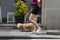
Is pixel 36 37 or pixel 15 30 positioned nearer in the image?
pixel 36 37

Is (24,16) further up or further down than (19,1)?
further down

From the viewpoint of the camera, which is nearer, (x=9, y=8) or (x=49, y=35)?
(x=49, y=35)

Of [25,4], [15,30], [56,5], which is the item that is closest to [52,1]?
[56,5]

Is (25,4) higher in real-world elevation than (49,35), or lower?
higher

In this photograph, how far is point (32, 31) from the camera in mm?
11359

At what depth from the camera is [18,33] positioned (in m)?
11.0

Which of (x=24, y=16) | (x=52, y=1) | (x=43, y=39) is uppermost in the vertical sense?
(x=52, y=1)

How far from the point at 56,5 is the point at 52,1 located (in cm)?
30

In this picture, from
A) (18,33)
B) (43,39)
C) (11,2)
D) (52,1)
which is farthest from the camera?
(11,2)

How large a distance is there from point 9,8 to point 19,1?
81cm

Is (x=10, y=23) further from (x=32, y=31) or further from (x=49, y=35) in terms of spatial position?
(x=49, y=35)

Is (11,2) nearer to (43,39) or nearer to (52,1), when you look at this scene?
(52,1)

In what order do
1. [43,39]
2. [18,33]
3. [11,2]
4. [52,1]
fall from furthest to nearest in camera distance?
1. [11,2]
2. [52,1]
3. [18,33]
4. [43,39]

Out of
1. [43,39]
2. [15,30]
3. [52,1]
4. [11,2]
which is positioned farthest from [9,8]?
[43,39]
